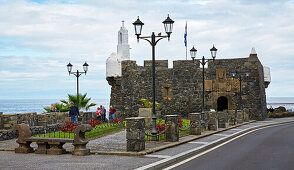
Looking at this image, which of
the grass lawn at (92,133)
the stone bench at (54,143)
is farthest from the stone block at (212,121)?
the stone bench at (54,143)

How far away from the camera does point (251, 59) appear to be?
3247 centimetres

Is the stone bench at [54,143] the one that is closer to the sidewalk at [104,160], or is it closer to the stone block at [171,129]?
the sidewalk at [104,160]

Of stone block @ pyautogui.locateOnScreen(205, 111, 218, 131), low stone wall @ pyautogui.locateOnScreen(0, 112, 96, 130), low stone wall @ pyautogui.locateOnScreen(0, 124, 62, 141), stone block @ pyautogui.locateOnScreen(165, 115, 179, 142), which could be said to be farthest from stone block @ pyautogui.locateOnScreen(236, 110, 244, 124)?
low stone wall @ pyautogui.locateOnScreen(0, 124, 62, 141)

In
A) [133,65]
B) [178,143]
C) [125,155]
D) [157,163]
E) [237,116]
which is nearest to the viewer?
[157,163]

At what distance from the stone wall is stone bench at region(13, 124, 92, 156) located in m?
20.0

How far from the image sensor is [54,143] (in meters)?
11.7

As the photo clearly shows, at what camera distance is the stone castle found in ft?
107

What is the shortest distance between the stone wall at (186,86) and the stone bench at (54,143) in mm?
20050

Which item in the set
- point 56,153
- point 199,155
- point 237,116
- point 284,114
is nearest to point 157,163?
point 199,155

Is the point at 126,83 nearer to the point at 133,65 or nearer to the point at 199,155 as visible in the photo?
the point at 133,65

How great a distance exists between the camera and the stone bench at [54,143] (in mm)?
11258

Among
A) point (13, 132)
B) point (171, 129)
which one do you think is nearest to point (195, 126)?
point (171, 129)

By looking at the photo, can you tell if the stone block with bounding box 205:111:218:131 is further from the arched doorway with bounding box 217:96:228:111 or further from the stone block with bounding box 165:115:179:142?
the arched doorway with bounding box 217:96:228:111

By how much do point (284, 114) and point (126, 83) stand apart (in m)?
17.2
